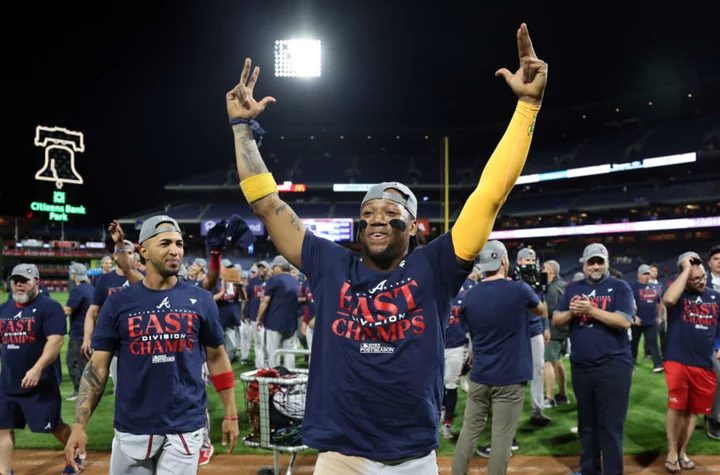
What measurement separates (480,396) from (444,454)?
1.54 meters

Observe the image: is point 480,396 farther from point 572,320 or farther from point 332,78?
point 332,78

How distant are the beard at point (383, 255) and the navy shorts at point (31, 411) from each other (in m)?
4.59

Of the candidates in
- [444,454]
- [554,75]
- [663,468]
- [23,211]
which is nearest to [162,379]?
[444,454]

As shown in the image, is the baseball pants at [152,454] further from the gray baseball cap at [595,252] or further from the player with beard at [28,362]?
the gray baseball cap at [595,252]

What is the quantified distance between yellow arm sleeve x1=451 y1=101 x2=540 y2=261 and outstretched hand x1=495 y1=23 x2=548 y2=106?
5 cm

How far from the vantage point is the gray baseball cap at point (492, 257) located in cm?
501

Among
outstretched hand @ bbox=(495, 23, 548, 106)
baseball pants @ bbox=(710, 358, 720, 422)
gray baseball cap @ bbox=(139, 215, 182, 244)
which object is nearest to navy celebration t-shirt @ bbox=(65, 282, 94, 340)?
gray baseball cap @ bbox=(139, 215, 182, 244)

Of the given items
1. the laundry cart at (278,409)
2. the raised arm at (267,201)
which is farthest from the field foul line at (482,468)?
the raised arm at (267,201)

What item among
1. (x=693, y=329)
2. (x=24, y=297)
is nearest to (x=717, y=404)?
(x=693, y=329)

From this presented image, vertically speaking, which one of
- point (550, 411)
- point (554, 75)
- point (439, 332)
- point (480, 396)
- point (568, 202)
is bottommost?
point (550, 411)

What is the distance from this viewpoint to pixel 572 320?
5301 millimetres

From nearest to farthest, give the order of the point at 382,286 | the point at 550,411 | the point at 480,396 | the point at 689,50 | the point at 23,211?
1. the point at 382,286
2. the point at 480,396
3. the point at 550,411
4. the point at 689,50
5. the point at 23,211

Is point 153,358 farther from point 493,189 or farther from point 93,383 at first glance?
point 493,189

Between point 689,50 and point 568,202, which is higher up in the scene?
point 689,50
